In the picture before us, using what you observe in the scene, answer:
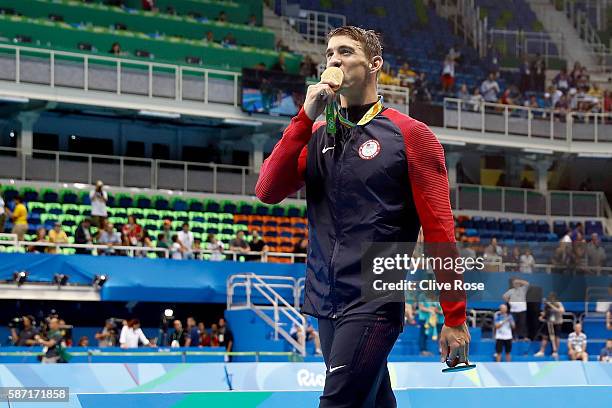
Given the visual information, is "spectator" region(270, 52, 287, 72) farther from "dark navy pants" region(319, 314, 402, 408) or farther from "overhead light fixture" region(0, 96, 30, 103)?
"dark navy pants" region(319, 314, 402, 408)

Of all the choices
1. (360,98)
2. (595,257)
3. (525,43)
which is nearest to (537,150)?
(525,43)

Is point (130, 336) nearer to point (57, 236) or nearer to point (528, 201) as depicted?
point (57, 236)

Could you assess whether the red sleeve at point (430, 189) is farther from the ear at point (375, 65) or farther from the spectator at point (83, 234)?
the spectator at point (83, 234)

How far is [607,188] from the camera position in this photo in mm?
40844

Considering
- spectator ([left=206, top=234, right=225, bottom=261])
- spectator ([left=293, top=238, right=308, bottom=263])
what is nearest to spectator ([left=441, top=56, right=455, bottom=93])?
spectator ([left=293, top=238, right=308, bottom=263])

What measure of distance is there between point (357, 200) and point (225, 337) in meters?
19.6

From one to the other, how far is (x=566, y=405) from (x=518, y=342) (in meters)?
16.8

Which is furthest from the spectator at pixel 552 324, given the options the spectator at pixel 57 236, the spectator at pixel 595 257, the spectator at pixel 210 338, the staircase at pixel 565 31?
the staircase at pixel 565 31

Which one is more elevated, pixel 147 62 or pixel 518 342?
pixel 147 62

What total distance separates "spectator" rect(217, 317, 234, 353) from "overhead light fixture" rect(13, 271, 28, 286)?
12.6 ft

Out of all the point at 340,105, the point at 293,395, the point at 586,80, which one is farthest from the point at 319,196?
the point at 586,80

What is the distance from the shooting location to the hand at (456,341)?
14.9ft

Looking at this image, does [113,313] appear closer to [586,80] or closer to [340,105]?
[586,80]

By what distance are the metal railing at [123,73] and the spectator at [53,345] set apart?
35.0ft
